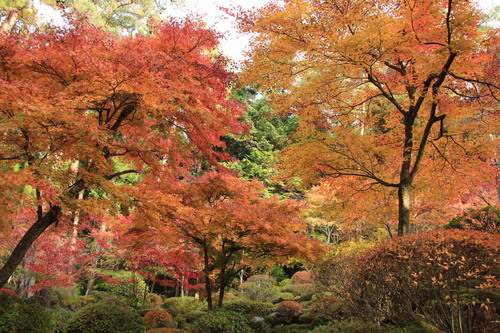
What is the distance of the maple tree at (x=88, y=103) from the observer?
4.75 metres

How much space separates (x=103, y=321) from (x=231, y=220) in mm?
3357

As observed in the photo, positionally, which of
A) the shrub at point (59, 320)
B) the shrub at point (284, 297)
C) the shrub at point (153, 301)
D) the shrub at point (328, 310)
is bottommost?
the shrub at point (153, 301)

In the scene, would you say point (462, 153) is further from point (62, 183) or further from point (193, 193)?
point (62, 183)

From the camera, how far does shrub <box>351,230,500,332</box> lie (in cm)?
405

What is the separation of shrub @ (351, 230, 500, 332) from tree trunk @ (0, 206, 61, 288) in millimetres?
5538

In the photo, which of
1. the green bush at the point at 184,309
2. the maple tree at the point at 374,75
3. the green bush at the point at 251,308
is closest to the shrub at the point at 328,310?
the green bush at the point at 251,308

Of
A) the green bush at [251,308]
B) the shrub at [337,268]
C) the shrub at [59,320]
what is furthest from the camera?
the green bush at [251,308]

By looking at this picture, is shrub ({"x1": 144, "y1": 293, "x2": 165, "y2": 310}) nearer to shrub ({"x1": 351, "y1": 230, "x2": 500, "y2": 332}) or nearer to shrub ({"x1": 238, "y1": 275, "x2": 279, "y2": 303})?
shrub ({"x1": 238, "y1": 275, "x2": 279, "y2": 303})

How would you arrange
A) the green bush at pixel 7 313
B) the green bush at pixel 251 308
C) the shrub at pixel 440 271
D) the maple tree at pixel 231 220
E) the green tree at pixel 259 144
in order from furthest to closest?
the green tree at pixel 259 144, the green bush at pixel 251 308, the maple tree at pixel 231 220, the green bush at pixel 7 313, the shrub at pixel 440 271

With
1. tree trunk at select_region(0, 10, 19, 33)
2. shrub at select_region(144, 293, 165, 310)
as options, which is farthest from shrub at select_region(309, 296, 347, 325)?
tree trunk at select_region(0, 10, 19, 33)

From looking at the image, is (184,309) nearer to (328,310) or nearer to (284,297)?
(284,297)

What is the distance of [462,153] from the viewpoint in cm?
749

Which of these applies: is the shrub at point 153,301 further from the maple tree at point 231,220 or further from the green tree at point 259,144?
the green tree at point 259,144

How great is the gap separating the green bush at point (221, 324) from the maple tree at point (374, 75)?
3556 mm
